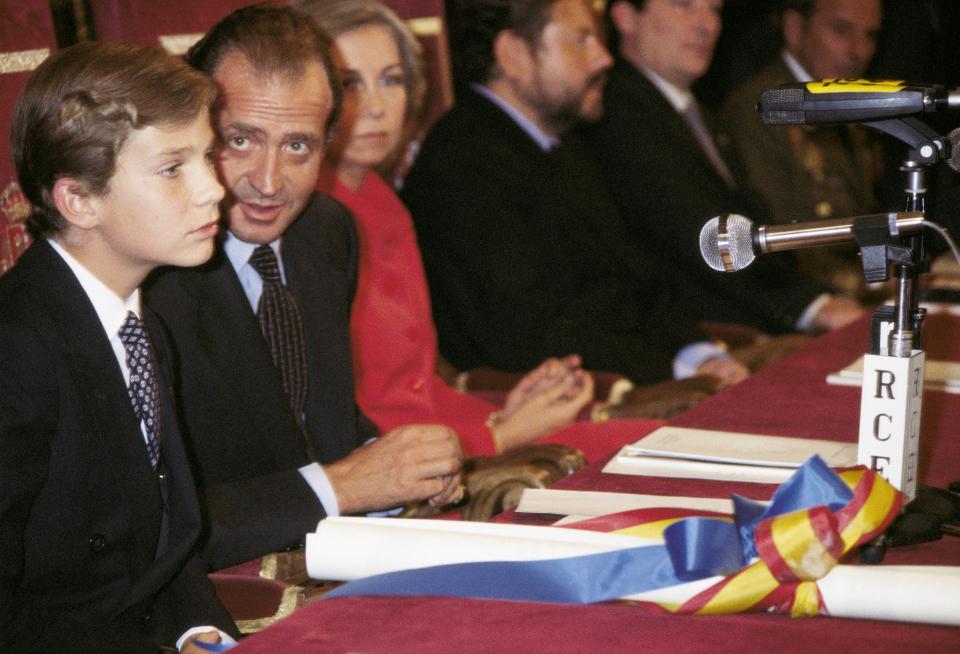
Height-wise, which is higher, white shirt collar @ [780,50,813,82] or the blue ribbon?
white shirt collar @ [780,50,813,82]

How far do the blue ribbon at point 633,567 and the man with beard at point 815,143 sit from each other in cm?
350

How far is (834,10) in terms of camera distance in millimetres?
5082

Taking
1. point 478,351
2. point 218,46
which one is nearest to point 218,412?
point 218,46

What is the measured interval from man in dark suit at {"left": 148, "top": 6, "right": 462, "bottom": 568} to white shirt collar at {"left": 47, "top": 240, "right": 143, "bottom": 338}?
293 millimetres

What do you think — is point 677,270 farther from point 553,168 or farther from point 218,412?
point 218,412

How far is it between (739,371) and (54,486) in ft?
7.48

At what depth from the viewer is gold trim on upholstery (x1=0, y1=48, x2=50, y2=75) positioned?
2.07m

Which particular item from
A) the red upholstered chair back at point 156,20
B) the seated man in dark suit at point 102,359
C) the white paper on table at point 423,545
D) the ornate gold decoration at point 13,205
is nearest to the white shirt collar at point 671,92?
the red upholstered chair back at point 156,20

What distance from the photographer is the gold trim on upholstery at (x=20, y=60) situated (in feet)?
6.78

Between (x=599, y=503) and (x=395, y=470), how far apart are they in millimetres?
561

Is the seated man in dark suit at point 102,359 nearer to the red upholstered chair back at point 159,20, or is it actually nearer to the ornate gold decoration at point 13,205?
the ornate gold decoration at point 13,205

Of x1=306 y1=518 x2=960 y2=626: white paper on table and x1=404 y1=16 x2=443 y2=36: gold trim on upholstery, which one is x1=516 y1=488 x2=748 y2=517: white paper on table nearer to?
x1=306 y1=518 x2=960 y2=626: white paper on table

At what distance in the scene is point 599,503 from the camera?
1542 millimetres

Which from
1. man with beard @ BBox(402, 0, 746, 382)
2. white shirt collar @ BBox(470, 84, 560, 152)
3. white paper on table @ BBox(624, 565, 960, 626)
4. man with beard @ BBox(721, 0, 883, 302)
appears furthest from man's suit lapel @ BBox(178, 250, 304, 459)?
man with beard @ BBox(721, 0, 883, 302)
